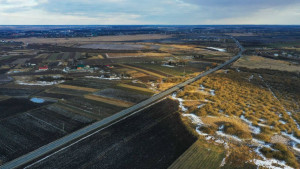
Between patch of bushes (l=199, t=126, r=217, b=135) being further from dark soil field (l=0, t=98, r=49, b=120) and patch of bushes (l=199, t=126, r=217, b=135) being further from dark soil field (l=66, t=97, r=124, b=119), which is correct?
dark soil field (l=0, t=98, r=49, b=120)

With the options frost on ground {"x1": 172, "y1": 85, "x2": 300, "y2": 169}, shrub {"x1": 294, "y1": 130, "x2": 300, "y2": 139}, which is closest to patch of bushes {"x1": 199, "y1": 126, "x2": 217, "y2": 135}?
frost on ground {"x1": 172, "y1": 85, "x2": 300, "y2": 169}

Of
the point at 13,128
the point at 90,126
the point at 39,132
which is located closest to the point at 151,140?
the point at 90,126

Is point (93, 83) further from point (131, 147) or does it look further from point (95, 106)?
point (131, 147)

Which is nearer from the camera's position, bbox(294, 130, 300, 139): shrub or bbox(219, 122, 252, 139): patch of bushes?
bbox(294, 130, 300, 139): shrub

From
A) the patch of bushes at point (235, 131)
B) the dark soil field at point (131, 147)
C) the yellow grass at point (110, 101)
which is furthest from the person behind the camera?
the yellow grass at point (110, 101)

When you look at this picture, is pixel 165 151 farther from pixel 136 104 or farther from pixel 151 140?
pixel 136 104

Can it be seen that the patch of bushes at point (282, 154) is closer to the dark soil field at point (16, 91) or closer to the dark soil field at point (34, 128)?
the dark soil field at point (34, 128)

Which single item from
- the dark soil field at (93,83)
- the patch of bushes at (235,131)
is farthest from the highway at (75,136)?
the patch of bushes at (235,131)
